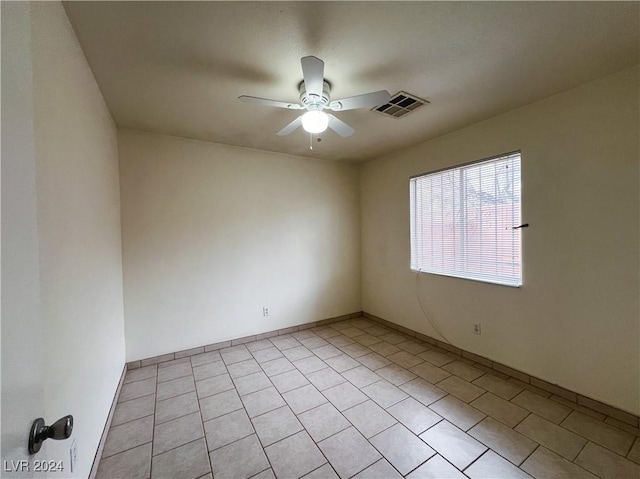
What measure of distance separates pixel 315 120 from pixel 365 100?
1.24 feet

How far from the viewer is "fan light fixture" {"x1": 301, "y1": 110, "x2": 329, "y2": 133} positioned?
6.11 ft

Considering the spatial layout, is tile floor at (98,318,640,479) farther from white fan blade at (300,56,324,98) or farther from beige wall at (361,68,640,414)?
white fan blade at (300,56,324,98)

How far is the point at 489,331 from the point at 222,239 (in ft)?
10.5

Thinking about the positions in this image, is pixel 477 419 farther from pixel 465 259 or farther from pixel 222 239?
pixel 222 239

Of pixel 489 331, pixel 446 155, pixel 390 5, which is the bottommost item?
pixel 489 331

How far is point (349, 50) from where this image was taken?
1.60 meters

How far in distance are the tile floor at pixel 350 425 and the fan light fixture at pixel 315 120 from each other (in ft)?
7.32

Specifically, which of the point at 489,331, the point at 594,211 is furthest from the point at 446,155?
the point at 489,331

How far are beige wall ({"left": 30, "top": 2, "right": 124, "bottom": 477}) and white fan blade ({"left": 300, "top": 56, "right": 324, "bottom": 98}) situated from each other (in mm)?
1107

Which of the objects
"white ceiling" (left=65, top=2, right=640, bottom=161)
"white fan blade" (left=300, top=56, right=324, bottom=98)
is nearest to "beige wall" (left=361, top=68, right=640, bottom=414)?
"white ceiling" (left=65, top=2, right=640, bottom=161)

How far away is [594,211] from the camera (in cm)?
199

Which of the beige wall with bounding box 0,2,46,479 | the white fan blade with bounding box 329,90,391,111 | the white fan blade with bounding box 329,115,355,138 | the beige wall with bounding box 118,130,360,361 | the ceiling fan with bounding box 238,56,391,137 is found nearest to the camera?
the beige wall with bounding box 0,2,46,479

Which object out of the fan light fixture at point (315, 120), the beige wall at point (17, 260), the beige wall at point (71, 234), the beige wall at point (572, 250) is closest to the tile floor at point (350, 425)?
the beige wall at point (572, 250)

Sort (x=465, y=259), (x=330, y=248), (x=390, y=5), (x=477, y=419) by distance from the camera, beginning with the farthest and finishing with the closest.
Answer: (x=330, y=248), (x=465, y=259), (x=477, y=419), (x=390, y=5)
